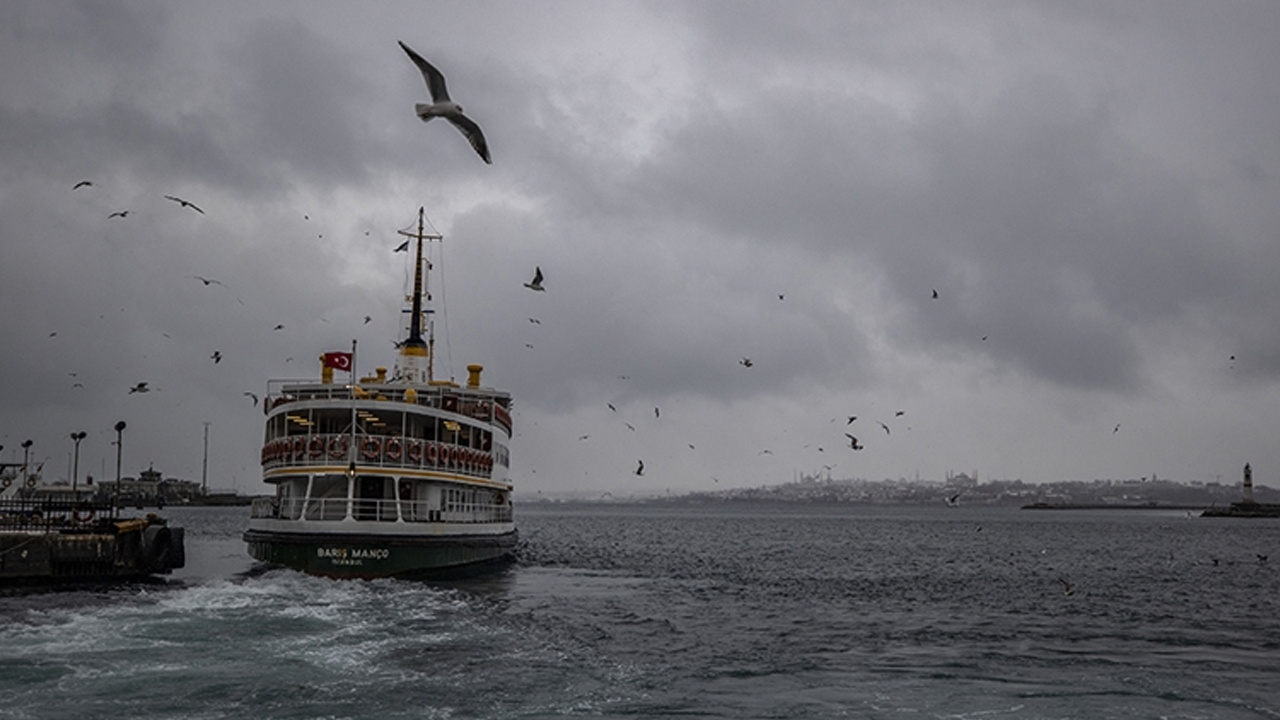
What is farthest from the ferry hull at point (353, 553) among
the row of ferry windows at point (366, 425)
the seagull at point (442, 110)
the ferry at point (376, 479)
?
the seagull at point (442, 110)

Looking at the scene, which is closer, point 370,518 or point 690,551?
point 370,518

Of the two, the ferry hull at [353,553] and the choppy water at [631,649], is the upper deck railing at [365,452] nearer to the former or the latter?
the ferry hull at [353,553]

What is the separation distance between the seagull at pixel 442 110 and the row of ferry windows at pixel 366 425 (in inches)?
975

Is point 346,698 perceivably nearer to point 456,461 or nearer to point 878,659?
point 878,659

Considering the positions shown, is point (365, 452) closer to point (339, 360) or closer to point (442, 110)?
point (339, 360)

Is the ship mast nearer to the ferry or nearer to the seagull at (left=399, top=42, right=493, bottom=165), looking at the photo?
the ferry

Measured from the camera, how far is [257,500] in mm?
41844

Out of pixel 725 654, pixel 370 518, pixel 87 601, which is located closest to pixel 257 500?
pixel 370 518

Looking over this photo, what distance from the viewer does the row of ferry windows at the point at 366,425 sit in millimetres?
39125

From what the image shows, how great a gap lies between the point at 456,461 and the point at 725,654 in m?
19.9

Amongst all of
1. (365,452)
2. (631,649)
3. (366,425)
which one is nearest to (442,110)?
(631,649)

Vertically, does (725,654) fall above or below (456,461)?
below

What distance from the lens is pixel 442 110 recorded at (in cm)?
1391

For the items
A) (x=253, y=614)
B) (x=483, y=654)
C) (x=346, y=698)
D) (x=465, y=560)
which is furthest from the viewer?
(x=465, y=560)
